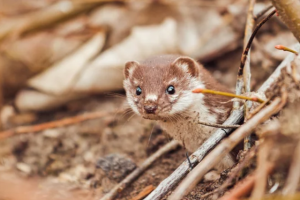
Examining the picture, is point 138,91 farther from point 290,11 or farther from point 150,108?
point 290,11

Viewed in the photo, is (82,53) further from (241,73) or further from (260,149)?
(260,149)

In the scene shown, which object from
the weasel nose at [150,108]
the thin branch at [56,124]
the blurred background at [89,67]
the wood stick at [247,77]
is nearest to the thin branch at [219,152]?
the wood stick at [247,77]

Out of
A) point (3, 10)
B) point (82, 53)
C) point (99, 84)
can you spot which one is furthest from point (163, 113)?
point (3, 10)

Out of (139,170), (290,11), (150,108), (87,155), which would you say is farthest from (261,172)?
(87,155)

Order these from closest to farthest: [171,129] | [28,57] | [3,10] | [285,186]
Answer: [285,186] < [171,129] < [28,57] < [3,10]

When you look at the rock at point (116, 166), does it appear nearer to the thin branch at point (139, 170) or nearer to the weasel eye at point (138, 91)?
the thin branch at point (139, 170)

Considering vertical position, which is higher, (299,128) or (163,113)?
(163,113)

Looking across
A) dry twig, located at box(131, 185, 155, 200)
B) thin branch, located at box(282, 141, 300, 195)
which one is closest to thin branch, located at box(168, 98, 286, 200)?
thin branch, located at box(282, 141, 300, 195)
